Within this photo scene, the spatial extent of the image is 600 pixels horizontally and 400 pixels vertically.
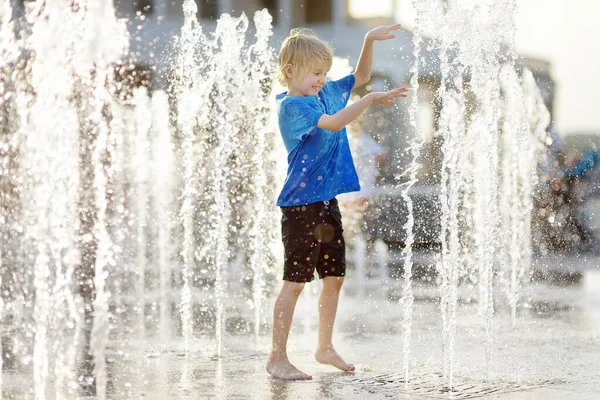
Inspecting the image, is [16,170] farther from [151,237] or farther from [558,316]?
[558,316]

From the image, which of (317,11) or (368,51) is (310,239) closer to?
(368,51)

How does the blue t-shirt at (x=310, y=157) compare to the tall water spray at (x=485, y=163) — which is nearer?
the blue t-shirt at (x=310, y=157)

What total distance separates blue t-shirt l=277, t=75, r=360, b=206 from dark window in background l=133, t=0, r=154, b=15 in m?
24.4

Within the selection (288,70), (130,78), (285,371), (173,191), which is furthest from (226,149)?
(130,78)

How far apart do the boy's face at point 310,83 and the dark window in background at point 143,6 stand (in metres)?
24.4

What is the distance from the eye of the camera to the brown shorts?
12.8 feet

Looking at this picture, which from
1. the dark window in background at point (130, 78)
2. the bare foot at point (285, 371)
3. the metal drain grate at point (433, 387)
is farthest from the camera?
the dark window in background at point (130, 78)

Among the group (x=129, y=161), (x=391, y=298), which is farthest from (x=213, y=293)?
(x=129, y=161)

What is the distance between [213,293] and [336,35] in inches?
807

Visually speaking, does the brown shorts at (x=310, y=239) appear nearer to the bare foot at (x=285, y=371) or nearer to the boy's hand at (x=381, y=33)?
the bare foot at (x=285, y=371)

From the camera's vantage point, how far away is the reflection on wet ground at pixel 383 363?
3.52 m

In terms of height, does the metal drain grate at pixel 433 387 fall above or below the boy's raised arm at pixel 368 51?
below

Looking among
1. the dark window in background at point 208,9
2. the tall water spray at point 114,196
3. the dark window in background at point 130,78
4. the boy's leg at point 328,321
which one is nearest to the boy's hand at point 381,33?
the boy's leg at point 328,321

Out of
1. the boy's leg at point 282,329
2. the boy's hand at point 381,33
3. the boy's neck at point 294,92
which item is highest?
the boy's hand at point 381,33
